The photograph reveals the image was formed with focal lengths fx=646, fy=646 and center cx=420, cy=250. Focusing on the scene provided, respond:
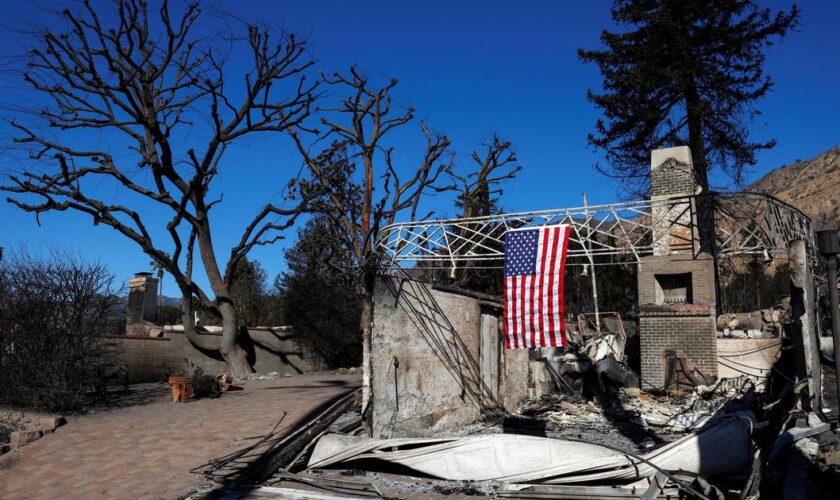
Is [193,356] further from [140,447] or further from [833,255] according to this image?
[833,255]

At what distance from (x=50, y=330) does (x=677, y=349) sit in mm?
13029

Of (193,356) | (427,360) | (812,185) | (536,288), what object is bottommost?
(193,356)

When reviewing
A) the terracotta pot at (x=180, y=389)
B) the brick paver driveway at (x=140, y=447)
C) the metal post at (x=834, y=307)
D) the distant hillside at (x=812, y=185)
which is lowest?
the brick paver driveway at (x=140, y=447)

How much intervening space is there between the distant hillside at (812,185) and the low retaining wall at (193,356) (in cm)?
3384

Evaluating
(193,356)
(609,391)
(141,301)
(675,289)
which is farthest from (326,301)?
(675,289)

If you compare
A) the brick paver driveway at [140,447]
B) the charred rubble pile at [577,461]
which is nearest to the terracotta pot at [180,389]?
the brick paver driveway at [140,447]

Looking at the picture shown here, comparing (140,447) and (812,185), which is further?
(812,185)

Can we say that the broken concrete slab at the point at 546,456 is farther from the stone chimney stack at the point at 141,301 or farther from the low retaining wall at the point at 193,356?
the stone chimney stack at the point at 141,301

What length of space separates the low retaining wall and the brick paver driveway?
4.05 metres

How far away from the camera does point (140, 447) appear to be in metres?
9.55

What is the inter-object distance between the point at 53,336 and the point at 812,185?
170 ft

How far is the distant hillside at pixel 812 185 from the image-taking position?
4441 centimetres

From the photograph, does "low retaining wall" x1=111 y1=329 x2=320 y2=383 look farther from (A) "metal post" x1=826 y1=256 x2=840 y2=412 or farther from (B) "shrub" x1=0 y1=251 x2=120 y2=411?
(A) "metal post" x1=826 y1=256 x2=840 y2=412

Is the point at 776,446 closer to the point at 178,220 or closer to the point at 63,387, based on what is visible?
the point at 63,387
